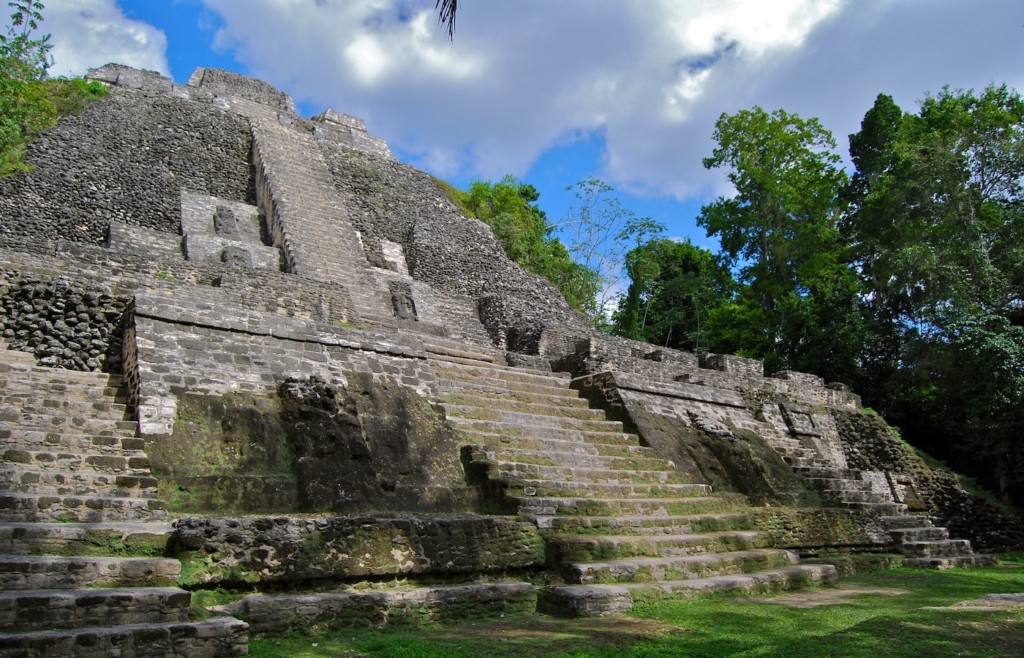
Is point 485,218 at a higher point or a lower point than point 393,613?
higher

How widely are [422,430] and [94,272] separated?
4295mm

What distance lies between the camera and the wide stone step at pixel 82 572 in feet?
12.6

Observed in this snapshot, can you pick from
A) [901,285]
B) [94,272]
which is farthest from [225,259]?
[901,285]

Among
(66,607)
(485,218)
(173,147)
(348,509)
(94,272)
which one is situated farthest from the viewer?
(485,218)

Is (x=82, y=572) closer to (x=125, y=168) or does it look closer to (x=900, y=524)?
(x=900, y=524)

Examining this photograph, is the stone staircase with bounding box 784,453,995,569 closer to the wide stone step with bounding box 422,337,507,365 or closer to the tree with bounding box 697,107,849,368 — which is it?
the wide stone step with bounding box 422,337,507,365

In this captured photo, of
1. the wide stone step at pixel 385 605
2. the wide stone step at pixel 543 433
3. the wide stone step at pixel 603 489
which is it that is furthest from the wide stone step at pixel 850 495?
the wide stone step at pixel 385 605

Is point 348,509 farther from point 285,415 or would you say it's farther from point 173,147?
point 173,147

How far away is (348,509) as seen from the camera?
18.8 feet

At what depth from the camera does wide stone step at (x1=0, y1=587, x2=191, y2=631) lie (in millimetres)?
3590

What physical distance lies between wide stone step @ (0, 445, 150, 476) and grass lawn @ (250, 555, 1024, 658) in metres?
1.81

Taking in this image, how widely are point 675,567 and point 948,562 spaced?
502cm

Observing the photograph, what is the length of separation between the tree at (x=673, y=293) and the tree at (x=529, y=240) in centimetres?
180

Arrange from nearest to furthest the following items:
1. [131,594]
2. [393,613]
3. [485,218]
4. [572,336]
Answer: [131,594]
[393,613]
[572,336]
[485,218]
